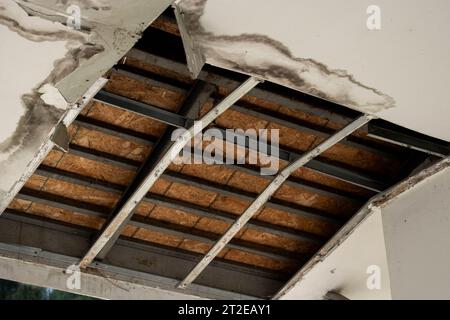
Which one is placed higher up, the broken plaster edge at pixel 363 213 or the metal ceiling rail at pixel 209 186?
the metal ceiling rail at pixel 209 186

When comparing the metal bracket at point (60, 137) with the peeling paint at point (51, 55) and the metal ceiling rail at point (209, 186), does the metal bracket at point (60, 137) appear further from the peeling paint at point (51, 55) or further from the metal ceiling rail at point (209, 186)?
the metal ceiling rail at point (209, 186)

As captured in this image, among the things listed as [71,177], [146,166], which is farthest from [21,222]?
[146,166]

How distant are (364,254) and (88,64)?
2587 millimetres

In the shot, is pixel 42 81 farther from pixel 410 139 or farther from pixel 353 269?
pixel 353 269

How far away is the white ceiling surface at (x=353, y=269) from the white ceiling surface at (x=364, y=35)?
134cm

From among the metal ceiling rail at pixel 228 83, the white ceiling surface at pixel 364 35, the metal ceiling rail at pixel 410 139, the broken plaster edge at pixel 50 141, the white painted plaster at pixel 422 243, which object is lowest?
the white painted plaster at pixel 422 243

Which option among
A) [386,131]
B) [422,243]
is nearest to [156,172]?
[386,131]

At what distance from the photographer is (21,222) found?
5.26m

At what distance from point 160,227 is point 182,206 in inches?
10.0

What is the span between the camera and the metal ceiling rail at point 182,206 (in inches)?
200

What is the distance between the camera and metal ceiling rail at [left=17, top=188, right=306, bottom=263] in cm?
519

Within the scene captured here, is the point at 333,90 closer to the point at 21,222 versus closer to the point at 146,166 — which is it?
the point at 146,166

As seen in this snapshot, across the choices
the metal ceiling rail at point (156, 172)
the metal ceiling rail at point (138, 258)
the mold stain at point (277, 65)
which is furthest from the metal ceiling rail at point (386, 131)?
the metal ceiling rail at point (138, 258)

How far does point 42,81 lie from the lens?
12.9 ft
